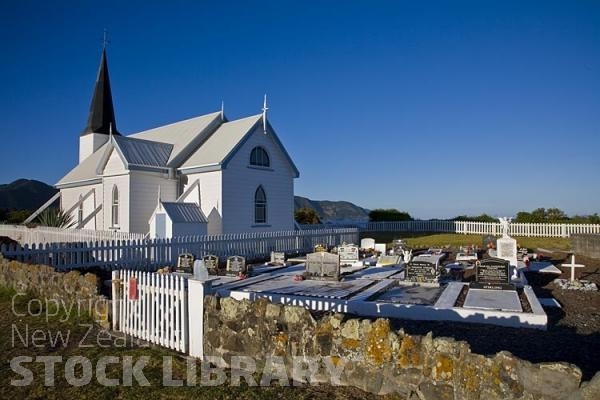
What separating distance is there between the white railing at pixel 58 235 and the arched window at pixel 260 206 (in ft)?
22.6

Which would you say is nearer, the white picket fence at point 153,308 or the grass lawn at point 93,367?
the grass lawn at point 93,367

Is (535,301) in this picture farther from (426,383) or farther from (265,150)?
(265,150)

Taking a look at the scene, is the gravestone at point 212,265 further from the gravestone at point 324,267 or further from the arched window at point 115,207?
the arched window at point 115,207

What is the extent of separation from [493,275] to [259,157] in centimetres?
1586

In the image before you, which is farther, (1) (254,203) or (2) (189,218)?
(1) (254,203)

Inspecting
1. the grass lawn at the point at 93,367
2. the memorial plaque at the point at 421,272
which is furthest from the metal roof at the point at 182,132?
the grass lawn at the point at 93,367

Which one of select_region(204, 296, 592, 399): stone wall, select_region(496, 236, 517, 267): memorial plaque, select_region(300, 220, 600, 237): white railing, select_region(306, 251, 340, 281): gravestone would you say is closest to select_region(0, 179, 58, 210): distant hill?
select_region(300, 220, 600, 237): white railing

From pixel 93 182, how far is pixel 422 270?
2375cm

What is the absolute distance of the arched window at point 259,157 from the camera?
→ 79.3ft

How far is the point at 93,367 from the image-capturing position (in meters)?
6.20

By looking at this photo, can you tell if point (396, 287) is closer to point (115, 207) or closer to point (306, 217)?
point (115, 207)

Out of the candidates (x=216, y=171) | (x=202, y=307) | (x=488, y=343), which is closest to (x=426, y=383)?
(x=488, y=343)

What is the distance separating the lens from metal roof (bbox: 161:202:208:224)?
20.0 meters

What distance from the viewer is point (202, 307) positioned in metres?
6.60
